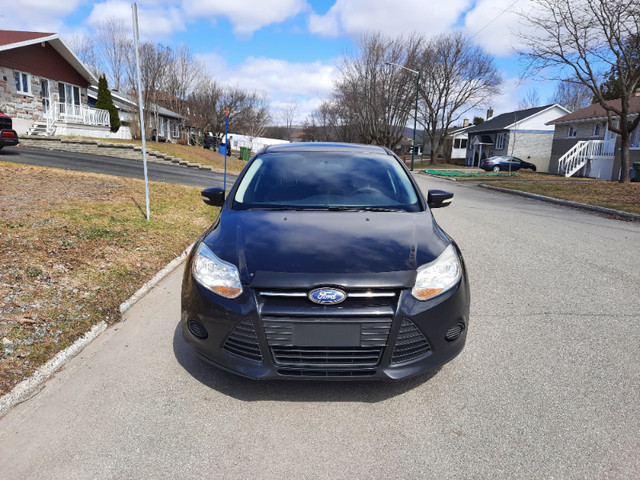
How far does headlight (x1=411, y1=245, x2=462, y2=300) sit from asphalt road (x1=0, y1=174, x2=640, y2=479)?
0.72 metres

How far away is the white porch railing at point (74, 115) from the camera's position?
84.0ft

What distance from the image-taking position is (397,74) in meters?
39.7

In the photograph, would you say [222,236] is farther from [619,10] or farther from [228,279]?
[619,10]

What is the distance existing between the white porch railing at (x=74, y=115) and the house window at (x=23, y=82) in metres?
1.43

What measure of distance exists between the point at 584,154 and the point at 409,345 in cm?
3387

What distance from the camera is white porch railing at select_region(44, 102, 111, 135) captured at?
84.0ft

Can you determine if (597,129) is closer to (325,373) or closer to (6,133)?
(6,133)

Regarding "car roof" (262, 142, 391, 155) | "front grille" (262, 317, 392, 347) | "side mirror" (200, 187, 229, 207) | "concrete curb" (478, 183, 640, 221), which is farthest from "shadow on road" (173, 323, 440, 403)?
"concrete curb" (478, 183, 640, 221)

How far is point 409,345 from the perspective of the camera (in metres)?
2.63

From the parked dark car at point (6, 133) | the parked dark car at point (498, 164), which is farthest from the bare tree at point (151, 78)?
the parked dark car at point (498, 164)

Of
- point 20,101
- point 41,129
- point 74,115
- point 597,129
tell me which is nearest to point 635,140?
point 597,129

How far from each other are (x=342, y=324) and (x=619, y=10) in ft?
74.3

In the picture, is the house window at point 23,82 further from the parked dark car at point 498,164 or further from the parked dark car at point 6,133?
the parked dark car at point 498,164

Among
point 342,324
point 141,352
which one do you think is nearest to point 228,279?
point 342,324
